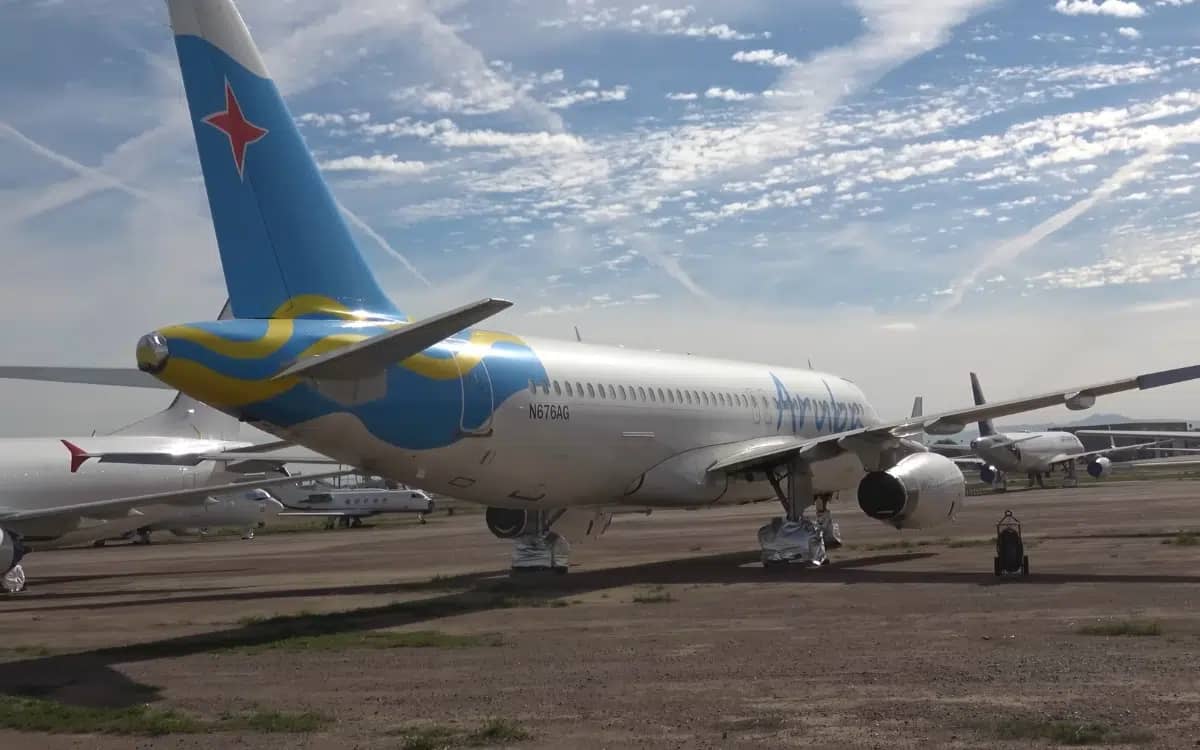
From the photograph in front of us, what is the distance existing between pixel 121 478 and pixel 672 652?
77.1 ft

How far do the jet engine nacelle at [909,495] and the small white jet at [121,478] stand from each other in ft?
33.1

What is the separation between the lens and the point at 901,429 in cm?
2130

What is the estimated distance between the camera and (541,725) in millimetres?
8383

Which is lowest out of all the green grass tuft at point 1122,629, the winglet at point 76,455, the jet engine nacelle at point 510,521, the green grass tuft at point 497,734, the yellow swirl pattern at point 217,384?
the green grass tuft at point 1122,629

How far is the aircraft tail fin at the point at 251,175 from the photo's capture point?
562 inches

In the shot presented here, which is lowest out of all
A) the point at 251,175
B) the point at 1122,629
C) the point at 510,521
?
the point at 1122,629

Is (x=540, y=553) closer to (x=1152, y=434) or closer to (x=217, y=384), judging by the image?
(x=217, y=384)

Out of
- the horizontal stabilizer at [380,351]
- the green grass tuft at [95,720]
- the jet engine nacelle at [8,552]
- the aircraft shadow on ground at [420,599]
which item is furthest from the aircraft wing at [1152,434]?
the jet engine nacelle at [8,552]

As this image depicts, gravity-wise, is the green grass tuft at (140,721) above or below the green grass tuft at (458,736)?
above

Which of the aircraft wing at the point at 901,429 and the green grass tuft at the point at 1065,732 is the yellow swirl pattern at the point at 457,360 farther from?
the green grass tuft at the point at 1065,732

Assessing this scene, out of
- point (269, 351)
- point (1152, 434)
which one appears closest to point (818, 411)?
point (1152, 434)

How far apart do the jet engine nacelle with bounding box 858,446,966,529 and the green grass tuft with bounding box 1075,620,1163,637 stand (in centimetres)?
827

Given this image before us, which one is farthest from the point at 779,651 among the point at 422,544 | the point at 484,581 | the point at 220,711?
the point at 422,544

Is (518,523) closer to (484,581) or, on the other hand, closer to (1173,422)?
(484,581)
